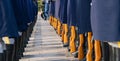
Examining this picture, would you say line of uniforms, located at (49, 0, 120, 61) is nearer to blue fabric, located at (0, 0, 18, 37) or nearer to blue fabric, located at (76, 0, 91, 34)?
blue fabric, located at (76, 0, 91, 34)

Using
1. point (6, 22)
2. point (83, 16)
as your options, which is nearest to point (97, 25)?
point (6, 22)

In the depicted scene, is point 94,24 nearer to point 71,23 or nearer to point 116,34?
point 116,34

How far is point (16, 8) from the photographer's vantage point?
482 cm

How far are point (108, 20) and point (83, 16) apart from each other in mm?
2071

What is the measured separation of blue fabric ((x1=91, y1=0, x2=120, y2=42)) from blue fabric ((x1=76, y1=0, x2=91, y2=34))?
1.91 m

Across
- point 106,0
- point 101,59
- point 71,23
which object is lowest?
point 101,59

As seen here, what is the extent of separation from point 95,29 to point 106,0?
0.83 feet

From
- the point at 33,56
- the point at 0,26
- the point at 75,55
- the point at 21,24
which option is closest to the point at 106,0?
the point at 0,26

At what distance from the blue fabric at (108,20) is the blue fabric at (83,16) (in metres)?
1.91

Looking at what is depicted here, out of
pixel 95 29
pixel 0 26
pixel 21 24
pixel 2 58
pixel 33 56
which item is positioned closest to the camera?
pixel 95 29

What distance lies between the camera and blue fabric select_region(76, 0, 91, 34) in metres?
4.77

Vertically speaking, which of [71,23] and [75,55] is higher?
[71,23]

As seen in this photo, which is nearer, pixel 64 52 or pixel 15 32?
pixel 15 32

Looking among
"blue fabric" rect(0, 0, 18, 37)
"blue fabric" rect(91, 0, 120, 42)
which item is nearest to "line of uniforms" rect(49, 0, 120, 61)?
"blue fabric" rect(91, 0, 120, 42)
